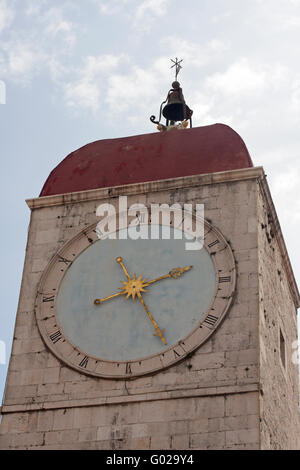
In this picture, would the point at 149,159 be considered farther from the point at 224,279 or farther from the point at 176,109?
the point at 224,279

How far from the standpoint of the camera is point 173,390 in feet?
67.4

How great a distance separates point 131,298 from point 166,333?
106cm

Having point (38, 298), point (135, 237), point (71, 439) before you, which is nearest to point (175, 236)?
point (135, 237)

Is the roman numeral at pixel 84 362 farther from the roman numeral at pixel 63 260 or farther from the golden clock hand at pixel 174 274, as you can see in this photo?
the roman numeral at pixel 63 260

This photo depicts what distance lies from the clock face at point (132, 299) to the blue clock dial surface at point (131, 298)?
17 mm

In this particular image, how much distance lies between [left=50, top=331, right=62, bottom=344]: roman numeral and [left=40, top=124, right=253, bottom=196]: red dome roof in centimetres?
323

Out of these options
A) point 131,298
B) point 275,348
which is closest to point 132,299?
point 131,298

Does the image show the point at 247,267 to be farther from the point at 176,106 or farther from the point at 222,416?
the point at 176,106

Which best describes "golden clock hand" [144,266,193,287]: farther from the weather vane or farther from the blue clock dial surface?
the weather vane

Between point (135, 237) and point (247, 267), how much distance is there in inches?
95.0

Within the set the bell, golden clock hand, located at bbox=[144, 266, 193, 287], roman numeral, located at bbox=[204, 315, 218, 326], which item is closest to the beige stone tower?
roman numeral, located at bbox=[204, 315, 218, 326]

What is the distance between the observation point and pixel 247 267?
21.6 metres

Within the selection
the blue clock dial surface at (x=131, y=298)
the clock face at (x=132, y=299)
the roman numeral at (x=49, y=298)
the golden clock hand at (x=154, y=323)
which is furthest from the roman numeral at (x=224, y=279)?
the roman numeral at (x=49, y=298)

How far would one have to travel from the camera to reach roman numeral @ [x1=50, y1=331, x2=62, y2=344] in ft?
71.8
